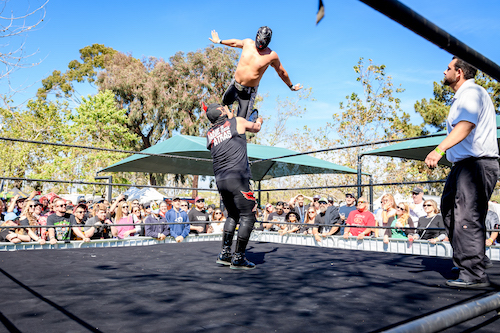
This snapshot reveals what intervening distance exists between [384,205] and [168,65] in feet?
54.5

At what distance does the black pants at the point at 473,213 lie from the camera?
6.14 feet

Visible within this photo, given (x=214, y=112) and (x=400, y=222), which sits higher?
(x=214, y=112)

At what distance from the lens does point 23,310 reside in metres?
1.43

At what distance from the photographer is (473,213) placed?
1887 mm

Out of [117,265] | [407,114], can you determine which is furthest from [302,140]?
[117,265]

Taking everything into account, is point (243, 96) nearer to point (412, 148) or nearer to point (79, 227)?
point (79, 227)

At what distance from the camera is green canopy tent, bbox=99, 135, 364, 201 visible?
25.1ft

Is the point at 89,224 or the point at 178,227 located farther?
the point at 178,227

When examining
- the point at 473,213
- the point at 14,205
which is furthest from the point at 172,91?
the point at 473,213

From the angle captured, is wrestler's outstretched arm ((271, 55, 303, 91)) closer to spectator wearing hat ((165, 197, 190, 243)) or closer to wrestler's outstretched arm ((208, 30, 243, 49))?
wrestler's outstretched arm ((208, 30, 243, 49))

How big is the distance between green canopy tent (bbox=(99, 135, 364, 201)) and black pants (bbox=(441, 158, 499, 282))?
17.9 feet

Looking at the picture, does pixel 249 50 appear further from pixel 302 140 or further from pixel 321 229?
pixel 302 140

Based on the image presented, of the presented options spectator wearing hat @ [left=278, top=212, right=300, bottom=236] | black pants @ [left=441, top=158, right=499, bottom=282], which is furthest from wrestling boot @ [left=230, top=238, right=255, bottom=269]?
spectator wearing hat @ [left=278, top=212, right=300, bottom=236]

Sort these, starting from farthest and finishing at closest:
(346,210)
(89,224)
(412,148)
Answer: (412,148) → (346,210) → (89,224)
